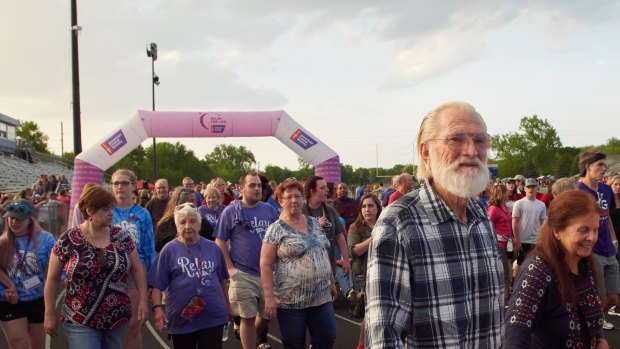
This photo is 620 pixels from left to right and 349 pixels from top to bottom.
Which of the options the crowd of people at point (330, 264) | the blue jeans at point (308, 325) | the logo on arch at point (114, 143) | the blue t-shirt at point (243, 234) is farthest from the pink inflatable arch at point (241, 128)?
the blue jeans at point (308, 325)

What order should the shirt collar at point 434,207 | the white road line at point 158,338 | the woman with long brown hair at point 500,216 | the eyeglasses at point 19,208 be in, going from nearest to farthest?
the shirt collar at point 434,207 → the eyeglasses at point 19,208 → the white road line at point 158,338 → the woman with long brown hair at point 500,216

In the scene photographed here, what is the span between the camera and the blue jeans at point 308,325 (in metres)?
4.57

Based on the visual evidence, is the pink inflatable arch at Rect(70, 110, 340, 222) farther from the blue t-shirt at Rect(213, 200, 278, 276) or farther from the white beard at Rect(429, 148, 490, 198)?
the white beard at Rect(429, 148, 490, 198)

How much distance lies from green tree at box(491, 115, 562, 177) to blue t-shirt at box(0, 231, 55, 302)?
86.7m

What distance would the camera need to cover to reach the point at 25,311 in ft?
16.4

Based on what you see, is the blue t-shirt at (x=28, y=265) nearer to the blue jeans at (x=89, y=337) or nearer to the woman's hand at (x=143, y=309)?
the blue jeans at (x=89, y=337)

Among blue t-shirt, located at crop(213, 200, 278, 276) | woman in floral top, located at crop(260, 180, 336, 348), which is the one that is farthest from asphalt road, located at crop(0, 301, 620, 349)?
woman in floral top, located at crop(260, 180, 336, 348)

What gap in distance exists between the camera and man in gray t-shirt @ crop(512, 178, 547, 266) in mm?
8508

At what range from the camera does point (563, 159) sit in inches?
3359

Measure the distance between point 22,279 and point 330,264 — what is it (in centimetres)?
273

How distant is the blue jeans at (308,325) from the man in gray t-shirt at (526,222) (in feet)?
15.7

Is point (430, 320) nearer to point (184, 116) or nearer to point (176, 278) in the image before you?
point (176, 278)

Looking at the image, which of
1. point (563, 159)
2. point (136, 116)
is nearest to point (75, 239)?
point (136, 116)

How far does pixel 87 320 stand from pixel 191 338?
820 millimetres
